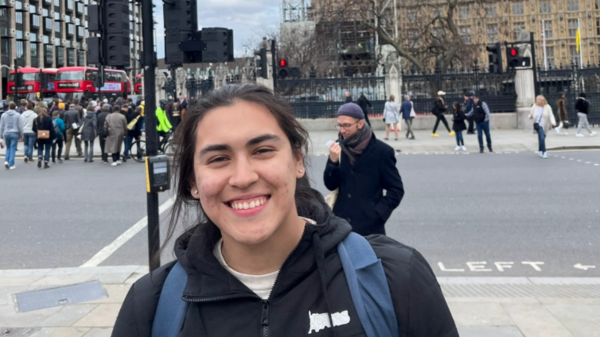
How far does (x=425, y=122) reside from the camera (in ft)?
91.0

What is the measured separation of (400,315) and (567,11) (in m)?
113

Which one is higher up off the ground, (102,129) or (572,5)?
(572,5)

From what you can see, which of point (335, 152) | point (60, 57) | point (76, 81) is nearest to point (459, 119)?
point (335, 152)

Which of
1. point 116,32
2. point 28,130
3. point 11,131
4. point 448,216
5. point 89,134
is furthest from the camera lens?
point 89,134

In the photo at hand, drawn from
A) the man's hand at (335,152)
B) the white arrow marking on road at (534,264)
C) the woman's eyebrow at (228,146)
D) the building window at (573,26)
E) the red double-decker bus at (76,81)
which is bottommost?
the white arrow marking on road at (534,264)

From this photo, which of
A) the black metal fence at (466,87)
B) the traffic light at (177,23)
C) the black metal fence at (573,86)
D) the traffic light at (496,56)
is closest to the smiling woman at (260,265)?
the traffic light at (177,23)

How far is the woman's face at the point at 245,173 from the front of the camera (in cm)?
162

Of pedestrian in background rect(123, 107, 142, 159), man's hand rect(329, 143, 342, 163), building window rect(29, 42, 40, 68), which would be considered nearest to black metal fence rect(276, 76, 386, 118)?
pedestrian in background rect(123, 107, 142, 159)

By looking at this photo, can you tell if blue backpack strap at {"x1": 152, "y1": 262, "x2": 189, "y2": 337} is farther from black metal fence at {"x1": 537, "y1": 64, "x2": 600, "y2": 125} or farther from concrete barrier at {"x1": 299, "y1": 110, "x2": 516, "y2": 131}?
black metal fence at {"x1": 537, "y1": 64, "x2": 600, "y2": 125}

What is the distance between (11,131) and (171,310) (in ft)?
60.2

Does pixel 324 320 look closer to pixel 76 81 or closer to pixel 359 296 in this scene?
pixel 359 296

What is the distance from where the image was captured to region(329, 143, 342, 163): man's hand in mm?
5098

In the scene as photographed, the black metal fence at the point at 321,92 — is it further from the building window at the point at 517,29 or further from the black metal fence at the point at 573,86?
the building window at the point at 517,29

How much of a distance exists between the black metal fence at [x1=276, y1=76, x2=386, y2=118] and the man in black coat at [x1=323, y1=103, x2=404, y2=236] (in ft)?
76.5
